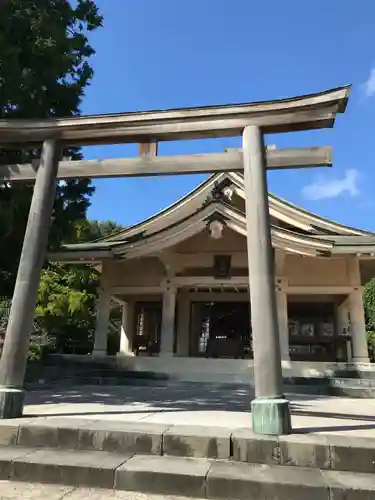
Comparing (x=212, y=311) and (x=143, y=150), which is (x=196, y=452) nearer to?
(x=143, y=150)

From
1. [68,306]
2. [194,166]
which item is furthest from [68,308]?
[194,166]

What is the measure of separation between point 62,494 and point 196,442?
1235 millimetres

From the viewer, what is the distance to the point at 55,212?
864 centimetres

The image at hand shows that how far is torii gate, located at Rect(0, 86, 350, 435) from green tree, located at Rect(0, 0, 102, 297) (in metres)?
1.45

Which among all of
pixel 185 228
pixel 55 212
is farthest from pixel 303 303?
pixel 55 212

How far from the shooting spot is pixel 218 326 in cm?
1462

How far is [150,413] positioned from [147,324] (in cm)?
1066

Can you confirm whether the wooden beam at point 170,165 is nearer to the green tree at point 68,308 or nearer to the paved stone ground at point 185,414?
the paved stone ground at point 185,414

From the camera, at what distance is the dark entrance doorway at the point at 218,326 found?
14328mm

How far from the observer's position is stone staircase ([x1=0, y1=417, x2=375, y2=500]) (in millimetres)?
3137

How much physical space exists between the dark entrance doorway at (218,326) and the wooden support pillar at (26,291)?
9.47 meters

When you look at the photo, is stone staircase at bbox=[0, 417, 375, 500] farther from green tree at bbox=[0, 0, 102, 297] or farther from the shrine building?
the shrine building

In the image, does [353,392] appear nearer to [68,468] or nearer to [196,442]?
[196,442]

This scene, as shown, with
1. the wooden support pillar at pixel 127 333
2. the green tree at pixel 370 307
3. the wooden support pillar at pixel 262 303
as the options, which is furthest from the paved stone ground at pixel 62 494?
the green tree at pixel 370 307
